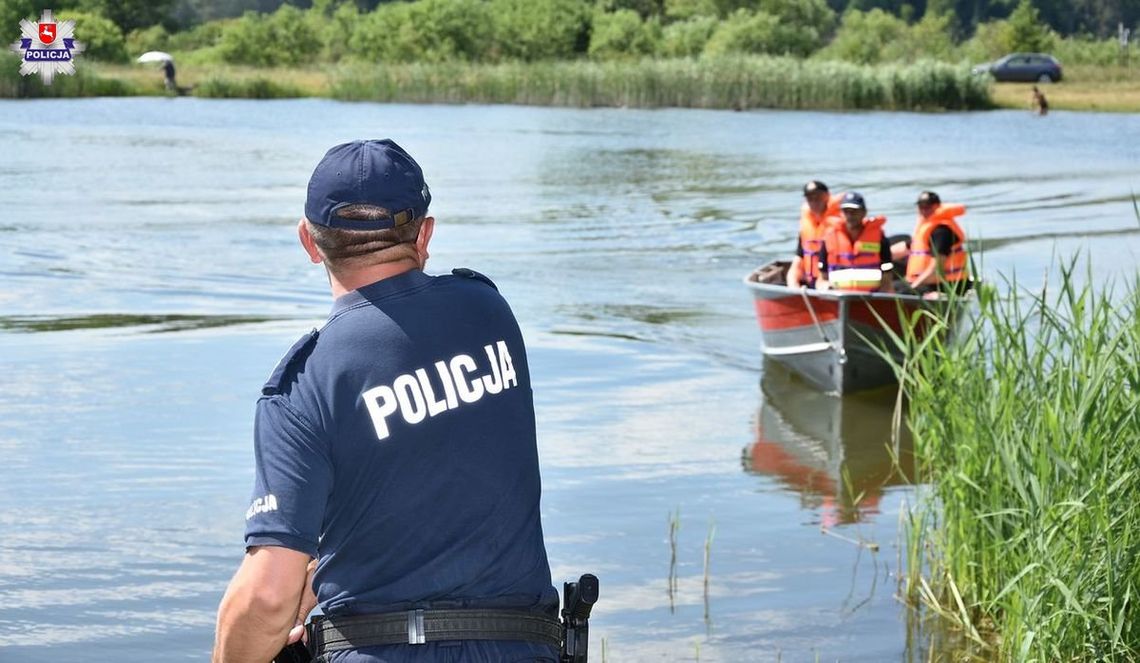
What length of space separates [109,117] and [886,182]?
93.2ft

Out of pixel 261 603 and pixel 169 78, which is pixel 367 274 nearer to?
pixel 261 603

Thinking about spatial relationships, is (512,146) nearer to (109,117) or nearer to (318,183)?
(109,117)

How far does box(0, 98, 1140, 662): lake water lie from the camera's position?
799 cm

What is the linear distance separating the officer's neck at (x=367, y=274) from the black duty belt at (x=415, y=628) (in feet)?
1.91

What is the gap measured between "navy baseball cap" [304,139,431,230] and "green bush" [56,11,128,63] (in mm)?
74301

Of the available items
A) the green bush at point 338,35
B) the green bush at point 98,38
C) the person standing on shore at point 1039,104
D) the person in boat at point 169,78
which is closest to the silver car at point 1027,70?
the person standing on shore at point 1039,104

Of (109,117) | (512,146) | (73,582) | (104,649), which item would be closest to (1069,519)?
Result: (104,649)

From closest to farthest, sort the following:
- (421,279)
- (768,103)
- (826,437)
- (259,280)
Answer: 1. (421,279)
2. (826,437)
3. (259,280)
4. (768,103)

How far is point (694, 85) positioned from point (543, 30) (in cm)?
2813

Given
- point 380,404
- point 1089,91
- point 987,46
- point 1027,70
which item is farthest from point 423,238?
point 987,46

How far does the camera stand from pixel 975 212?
95.5 feet

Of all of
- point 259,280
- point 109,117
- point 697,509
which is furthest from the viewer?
point 109,117

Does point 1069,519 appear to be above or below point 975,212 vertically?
above

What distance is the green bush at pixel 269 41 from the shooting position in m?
87.5
